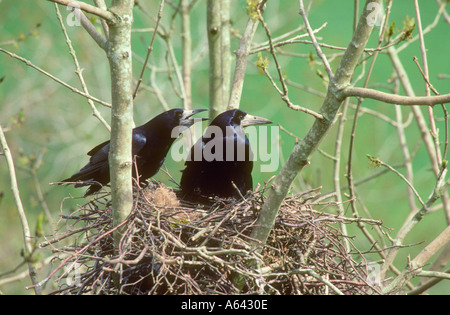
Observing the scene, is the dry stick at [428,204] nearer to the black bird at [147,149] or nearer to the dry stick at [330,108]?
the dry stick at [330,108]

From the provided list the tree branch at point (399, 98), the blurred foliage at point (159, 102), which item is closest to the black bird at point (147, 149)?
the tree branch at point (399, 98)

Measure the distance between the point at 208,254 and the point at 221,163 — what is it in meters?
1.34

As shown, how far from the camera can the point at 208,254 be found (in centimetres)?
296

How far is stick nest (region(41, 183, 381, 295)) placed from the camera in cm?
296

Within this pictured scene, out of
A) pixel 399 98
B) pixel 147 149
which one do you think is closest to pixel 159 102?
pixel 147 149

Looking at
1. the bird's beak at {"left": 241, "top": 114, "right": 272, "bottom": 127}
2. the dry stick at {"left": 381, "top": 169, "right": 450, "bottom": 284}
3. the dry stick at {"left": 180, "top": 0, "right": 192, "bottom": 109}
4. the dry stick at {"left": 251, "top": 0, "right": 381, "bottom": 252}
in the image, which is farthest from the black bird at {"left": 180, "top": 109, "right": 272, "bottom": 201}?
the dry stick at {"left": 180, "top": 0, "right": 192, "bottom": 109}

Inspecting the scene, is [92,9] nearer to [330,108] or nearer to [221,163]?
[330,108]

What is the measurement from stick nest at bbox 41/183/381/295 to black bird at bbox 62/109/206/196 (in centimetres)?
81

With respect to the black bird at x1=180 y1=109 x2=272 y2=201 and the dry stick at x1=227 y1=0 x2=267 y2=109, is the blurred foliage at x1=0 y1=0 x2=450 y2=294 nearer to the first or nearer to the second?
the dry stick at x1=227 y1=0 x2=267 y2=109

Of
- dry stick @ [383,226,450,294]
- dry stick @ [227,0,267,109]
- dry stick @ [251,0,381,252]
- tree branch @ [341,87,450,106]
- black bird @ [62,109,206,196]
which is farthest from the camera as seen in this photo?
dry stick @ [227,0,267,109]

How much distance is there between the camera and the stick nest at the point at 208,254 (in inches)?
116

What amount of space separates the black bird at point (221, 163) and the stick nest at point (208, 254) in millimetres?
512

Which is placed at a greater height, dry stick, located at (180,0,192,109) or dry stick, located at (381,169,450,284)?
dry stick, located at (180,0,192,109)
